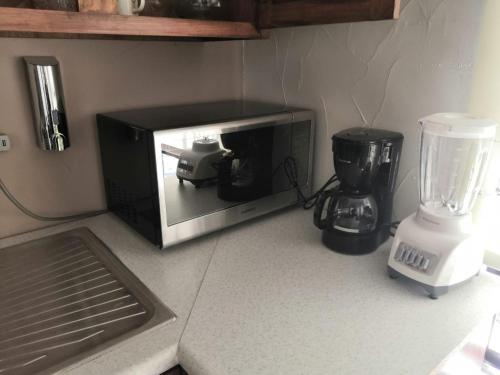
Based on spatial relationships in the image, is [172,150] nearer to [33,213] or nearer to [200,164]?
[200,164]

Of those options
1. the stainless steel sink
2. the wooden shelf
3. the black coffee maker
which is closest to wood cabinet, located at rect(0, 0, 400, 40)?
the wooden shelf

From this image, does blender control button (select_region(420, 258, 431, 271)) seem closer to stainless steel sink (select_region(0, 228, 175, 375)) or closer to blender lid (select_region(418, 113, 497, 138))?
blender lid (select_region(418, 113, 497, 138))

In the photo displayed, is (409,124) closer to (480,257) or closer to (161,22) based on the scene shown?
(480,257)

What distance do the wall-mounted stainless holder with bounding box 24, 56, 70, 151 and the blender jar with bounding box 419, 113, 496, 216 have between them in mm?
877

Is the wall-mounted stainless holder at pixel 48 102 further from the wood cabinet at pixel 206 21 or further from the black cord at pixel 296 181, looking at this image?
the black cord at pixel 296 181

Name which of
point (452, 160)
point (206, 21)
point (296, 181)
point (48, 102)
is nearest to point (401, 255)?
point (452, 160)

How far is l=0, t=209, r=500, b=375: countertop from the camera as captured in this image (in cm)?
62

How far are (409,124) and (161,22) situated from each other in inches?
25.1

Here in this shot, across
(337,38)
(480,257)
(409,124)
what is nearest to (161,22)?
(337,38)

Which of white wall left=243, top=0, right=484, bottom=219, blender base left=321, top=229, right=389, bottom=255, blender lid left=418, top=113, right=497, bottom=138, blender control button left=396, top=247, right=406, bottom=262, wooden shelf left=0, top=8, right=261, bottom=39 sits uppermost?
wooden shelf left=0, top=8, right=261, bottom=39

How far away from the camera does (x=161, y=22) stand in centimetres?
82

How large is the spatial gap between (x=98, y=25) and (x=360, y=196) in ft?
2.24

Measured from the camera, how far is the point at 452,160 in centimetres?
86

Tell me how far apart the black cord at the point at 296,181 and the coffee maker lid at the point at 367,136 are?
193 mm
